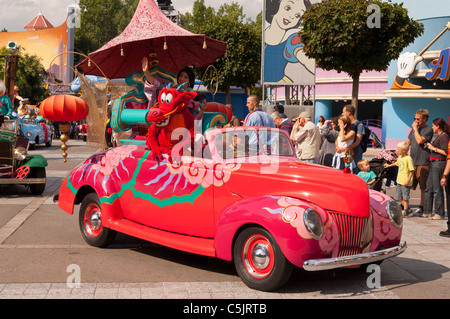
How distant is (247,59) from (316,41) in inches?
390

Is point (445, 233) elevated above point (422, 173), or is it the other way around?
point (422, 173)

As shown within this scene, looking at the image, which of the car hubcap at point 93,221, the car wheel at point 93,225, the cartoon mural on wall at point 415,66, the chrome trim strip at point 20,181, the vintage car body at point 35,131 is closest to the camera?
the car wheel at point 93,225

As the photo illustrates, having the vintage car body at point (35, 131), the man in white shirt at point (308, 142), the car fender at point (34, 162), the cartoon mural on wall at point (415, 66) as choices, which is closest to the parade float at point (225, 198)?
the man in white shirt at point (308, 142)

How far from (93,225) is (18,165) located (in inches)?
202

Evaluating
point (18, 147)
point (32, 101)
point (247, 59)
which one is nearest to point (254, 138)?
point (18, 147)

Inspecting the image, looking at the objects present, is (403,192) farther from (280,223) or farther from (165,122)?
(280,223)

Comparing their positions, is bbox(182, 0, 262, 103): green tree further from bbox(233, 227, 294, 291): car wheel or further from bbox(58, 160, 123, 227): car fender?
bbox(233, 227, 294, 291): car wheel

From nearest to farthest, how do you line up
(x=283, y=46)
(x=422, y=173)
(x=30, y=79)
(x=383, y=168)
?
1. (x=422, y=173)
2. (x=383, y=168)
3. (x=283, y=46)
4. (x=30, y=79)

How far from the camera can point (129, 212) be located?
702cm

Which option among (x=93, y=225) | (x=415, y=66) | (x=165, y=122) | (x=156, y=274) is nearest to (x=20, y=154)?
(x=93, y=225)

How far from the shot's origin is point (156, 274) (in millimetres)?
6039

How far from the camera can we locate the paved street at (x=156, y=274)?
5.34 meters

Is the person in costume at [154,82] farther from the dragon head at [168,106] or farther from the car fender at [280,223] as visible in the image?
the car fender at [280,223]

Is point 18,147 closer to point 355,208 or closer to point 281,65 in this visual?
point 355,208
